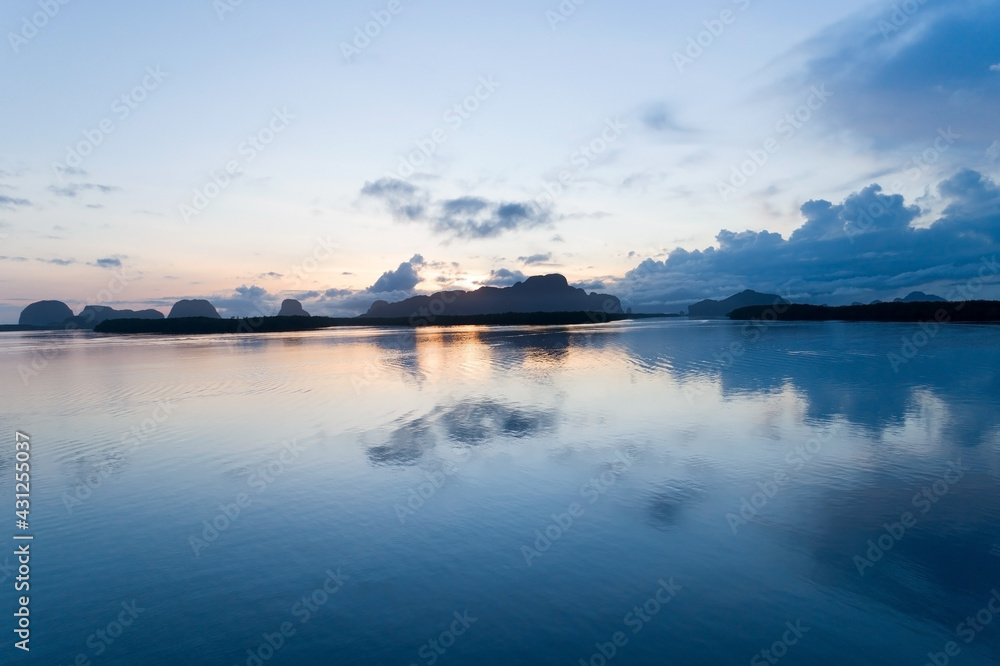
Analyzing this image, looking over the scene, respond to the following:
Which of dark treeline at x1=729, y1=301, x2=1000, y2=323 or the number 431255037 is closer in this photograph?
the number 431255037

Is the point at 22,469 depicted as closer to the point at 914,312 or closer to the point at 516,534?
the point at 516,534

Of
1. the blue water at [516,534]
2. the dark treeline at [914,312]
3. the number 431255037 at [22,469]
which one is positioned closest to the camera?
the blue water at [516,534]

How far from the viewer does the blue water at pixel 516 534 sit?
7.45 m

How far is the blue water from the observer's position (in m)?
7.45

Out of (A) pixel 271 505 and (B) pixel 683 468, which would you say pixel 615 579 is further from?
(A) pixel 271 505

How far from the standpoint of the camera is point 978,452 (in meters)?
15.5

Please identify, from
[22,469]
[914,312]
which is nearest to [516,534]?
[22,469]

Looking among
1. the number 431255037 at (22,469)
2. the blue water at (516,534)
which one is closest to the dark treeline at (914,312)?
the blue water at (516,534)

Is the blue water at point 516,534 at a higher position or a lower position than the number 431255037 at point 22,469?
lower

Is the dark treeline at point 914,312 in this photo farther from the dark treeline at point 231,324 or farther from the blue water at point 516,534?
the blue water at point 516,534

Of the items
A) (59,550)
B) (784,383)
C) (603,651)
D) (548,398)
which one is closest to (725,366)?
(784,383)

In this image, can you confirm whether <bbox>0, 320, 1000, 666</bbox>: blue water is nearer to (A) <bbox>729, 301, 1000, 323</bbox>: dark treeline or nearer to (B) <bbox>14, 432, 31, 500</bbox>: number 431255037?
(B) <bbox>14, 432, 31, 500</bbox>: number 431255037

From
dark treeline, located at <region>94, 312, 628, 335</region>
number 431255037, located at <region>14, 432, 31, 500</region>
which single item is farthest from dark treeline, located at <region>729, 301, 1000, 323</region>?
number 431255037, located at <region>14, 432, 31, 500</region>

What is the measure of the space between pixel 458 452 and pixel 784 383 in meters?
22.2
